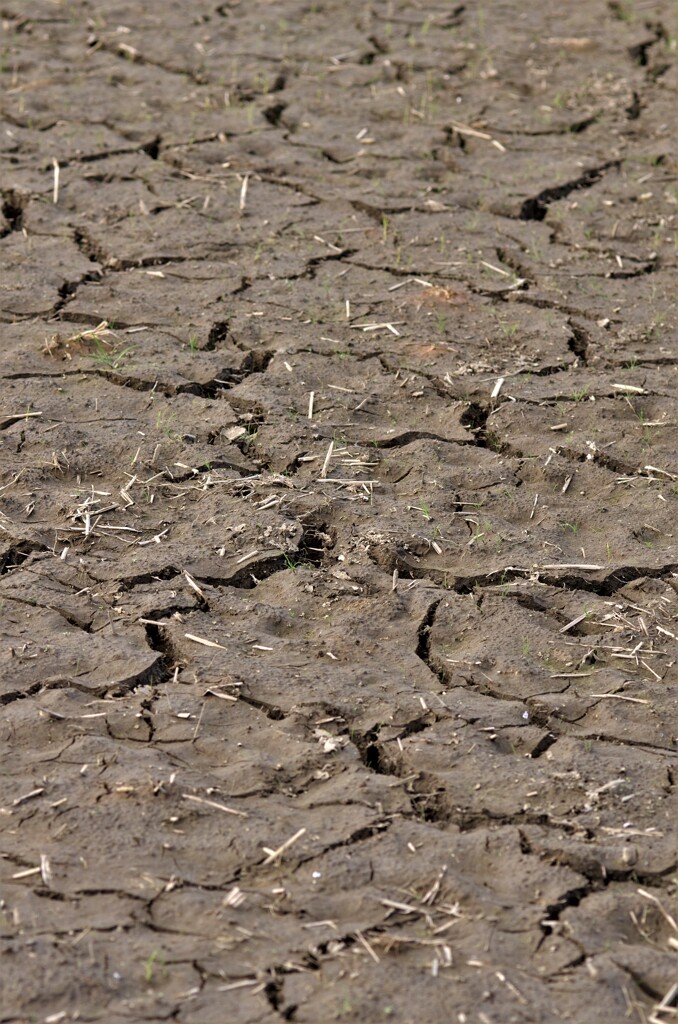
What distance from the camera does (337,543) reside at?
11.9 feet

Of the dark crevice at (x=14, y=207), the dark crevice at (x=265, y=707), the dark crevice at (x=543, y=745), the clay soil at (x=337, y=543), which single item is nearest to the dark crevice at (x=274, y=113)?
the clay soil at (x=337, y=543)

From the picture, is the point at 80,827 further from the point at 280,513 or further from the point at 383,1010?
the point at 280,513

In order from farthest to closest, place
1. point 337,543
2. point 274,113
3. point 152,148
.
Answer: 1. point 274,113
2. point 152,148
3. point 337,543

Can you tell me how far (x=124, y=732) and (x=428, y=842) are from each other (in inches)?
27.3

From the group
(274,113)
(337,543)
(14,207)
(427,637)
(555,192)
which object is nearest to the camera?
(427,637)

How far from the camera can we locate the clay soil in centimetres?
256

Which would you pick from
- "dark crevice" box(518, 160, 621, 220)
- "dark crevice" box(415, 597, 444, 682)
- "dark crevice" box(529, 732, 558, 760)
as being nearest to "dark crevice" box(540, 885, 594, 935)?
"dark crevice" box(529, 732, 558, 760)

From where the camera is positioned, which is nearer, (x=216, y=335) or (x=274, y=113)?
(x=216, y=335)

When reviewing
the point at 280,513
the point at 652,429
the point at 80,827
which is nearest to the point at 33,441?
the point at 280,513

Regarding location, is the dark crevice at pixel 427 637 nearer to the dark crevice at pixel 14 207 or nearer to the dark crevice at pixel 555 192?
the dark crevice at pixel 555 192

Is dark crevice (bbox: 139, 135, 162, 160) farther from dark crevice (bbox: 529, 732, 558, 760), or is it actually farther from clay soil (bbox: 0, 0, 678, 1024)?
dark crevice (bbox: 529, 732, 558, 760)

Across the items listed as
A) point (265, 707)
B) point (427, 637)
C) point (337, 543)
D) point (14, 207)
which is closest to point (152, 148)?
point (14, 207)

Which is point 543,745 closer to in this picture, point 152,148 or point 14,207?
point 14,207

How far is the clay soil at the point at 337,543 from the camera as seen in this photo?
256 cm
